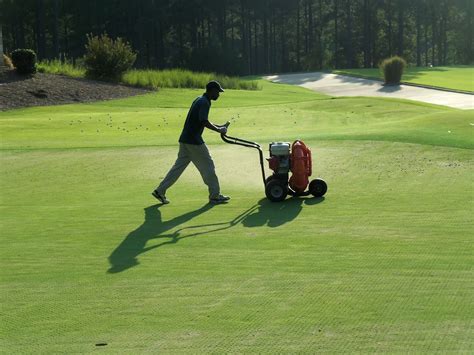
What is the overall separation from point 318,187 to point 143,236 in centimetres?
321

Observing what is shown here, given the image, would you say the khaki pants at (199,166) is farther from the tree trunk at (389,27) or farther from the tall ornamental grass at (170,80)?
the tree trunk at (389,27)

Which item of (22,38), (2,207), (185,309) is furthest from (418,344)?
(22,38)

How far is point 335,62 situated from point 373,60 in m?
4.81

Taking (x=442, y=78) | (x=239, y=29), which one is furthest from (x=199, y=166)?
(x=239, y=29)

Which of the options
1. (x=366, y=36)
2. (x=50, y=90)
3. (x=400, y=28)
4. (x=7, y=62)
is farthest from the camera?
(x=366, y=36)

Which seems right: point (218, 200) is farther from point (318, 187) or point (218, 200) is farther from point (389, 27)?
point (389, 27)

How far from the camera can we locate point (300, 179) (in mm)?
11797

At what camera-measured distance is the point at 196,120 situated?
11750mm

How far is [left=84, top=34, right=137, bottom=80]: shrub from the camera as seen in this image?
141 ft

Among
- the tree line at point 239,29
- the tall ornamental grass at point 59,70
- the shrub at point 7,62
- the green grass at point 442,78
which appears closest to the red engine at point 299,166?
Result: the shrub at point 7,62

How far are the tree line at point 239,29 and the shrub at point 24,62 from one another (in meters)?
29.7

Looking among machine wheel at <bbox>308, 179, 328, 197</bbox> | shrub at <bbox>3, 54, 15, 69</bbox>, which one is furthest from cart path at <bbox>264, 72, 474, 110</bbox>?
machine wheel at <bbox>308, 179, 328, 197</bbox>

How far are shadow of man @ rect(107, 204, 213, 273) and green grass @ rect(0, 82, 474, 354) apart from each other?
0.03 meters

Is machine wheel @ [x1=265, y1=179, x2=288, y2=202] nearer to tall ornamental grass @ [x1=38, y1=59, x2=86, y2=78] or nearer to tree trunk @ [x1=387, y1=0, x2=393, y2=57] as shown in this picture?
tall ornamental grass @ [x1=38, y1=59, x2=86, y2=78]
